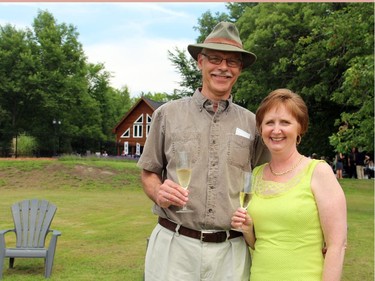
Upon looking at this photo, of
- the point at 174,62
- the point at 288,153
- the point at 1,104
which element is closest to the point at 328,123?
the point at 174,62

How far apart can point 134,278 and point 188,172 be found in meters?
5.23

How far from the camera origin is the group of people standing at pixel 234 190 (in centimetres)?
272

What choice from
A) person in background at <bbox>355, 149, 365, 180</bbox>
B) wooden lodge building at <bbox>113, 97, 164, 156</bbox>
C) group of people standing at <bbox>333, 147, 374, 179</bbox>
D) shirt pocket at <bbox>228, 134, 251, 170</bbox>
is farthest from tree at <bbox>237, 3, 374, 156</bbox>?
wooden lodge building at <bbox>113, 97, 164, 156</bbox>

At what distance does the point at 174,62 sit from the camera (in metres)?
40.8

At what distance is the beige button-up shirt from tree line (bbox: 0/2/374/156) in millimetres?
11258

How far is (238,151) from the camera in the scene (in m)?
3.09

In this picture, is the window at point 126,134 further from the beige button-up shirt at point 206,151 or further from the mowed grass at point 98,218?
the beige button-up shirt at point 206,151

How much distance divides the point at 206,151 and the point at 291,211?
0.64 metres

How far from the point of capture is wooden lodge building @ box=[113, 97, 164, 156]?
5578 cm

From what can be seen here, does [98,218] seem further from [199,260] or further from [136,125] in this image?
[136,125]

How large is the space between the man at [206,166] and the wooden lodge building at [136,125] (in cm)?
5195

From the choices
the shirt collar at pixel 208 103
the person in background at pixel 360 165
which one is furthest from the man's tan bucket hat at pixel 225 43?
the person in background at pixel 360 165

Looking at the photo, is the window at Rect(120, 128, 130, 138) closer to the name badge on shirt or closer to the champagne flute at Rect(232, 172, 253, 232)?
the name badge on shirt

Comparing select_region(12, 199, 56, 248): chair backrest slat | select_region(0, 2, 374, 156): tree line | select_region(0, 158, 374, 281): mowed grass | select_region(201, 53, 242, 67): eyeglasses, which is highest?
select_region(0, 2, 374, 156): tree line
